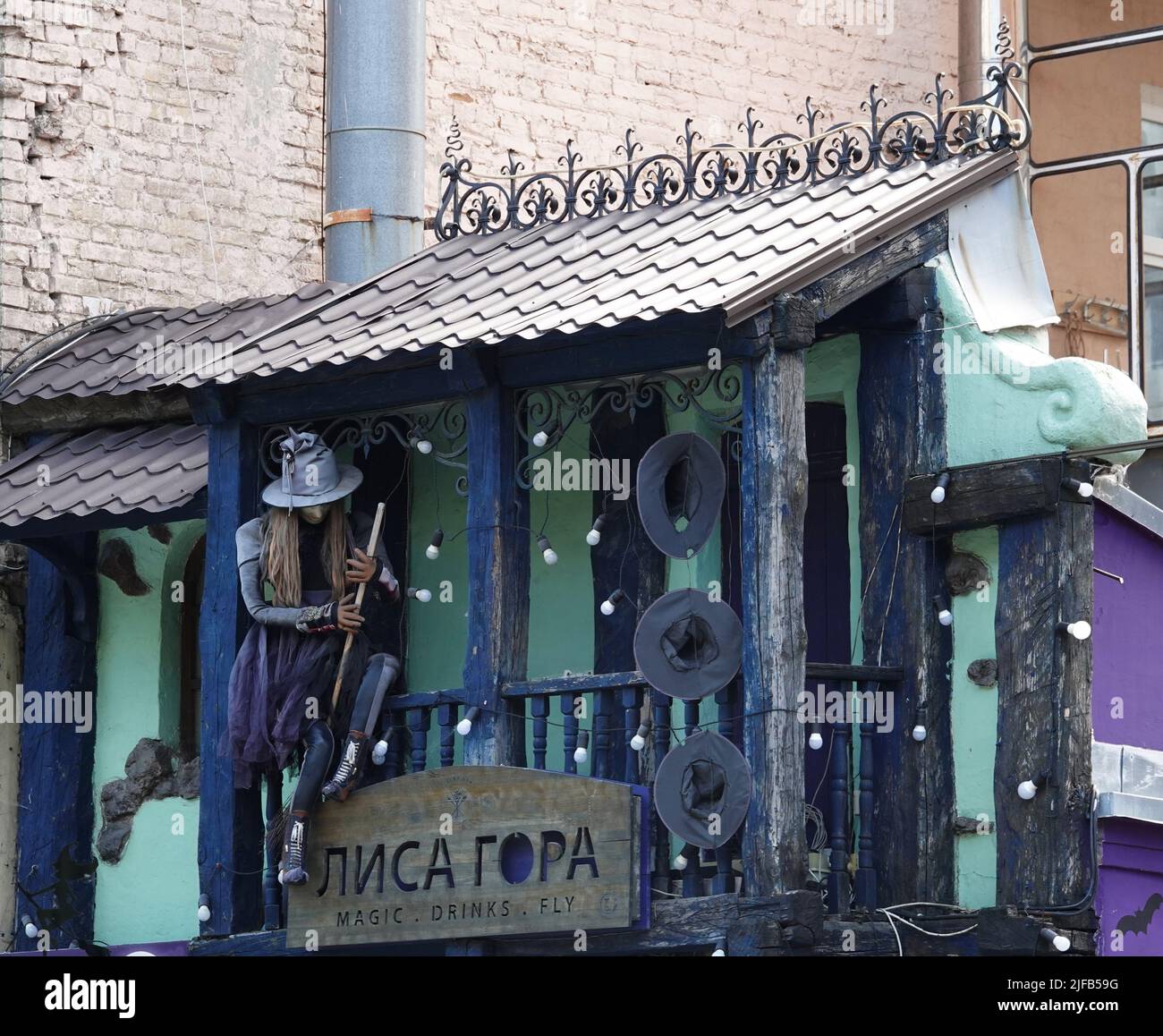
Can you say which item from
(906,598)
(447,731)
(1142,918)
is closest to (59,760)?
(447,731)

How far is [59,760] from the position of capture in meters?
13.4

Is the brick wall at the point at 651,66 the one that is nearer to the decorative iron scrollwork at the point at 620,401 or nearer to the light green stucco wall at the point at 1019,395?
the decorative iron scrollwork at the point at 620,401

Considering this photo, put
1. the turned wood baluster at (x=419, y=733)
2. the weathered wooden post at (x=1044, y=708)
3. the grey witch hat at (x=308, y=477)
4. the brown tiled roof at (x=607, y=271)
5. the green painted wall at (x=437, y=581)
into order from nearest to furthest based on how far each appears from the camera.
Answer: the weathered wooden post at (x=1044, y=708)
the brown tiled roof at (x=607, y=271)
the turned wood baluster at (x=419, y=733)
the grey witch hat at (x=308, y=477)
the green painted wall at (x=437, y=581)

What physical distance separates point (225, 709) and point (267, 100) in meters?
5.20

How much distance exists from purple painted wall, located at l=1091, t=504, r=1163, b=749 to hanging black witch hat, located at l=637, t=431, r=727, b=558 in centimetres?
151

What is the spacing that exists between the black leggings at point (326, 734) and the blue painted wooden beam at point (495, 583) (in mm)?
403

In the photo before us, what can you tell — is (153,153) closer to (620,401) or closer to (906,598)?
(620,401)

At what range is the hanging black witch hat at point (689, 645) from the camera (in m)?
10.4

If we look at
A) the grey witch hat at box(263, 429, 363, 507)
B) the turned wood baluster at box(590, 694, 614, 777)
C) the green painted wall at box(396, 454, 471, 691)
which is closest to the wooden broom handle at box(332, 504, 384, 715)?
the grey witch hat at box(263, 429, 363, 507)

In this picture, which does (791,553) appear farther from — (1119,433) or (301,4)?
(301,4)

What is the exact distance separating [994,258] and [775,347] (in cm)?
134

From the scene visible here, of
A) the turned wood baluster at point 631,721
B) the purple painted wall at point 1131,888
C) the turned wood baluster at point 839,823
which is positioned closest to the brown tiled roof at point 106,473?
the turned wood baluster at point 631,721

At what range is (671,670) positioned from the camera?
10.5 metres

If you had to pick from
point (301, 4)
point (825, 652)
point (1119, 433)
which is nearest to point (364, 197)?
point (301, 4)
